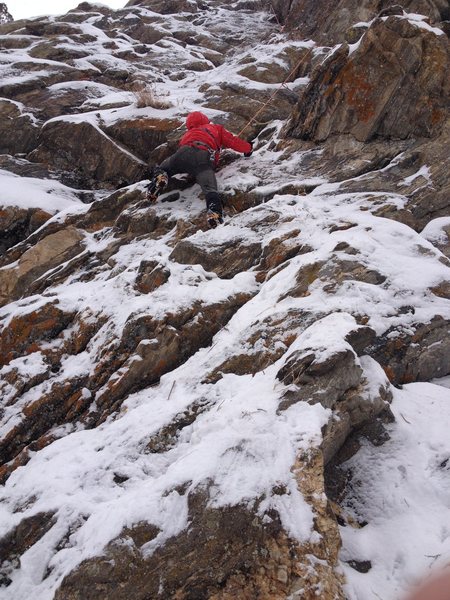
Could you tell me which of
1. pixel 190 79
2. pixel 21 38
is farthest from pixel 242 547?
pixel 21 38

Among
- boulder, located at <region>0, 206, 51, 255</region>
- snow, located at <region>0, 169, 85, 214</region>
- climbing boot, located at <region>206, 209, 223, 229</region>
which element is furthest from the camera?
snow, located at <region>0, 169, 85, 214</region>

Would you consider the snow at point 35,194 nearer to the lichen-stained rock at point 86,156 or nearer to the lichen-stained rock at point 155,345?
the lichen-stained rock at point 86,156

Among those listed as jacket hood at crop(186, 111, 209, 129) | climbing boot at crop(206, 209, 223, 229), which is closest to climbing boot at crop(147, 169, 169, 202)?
jacket hood at crop(186, 111, 209, 129)

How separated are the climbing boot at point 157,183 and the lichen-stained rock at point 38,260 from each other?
1.58 m

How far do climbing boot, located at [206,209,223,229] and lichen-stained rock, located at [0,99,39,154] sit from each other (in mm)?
6910

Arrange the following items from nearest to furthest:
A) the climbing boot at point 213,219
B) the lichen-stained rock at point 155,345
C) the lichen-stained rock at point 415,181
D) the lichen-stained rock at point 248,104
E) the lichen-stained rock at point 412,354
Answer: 1. the lichen-stained rock at point 412,354
2. the lichen-stained rock at point 155,345
3. the lichen-stained rock at point 415,181
4. the climbing boot at point 213,219
5. the lichen-stained rock at point 248,104

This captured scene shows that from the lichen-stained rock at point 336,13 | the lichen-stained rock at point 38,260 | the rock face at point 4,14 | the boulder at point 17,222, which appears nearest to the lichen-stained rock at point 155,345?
the lichen-stained rock at point 38,260

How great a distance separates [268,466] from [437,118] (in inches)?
253

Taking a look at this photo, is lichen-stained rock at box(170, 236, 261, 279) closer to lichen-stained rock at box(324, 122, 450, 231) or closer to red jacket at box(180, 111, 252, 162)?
lichen-stained rock at box(324, 122, 450, 231)

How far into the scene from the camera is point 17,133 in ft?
35.7

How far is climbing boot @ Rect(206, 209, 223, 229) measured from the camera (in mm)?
6254

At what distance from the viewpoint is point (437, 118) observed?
659cm

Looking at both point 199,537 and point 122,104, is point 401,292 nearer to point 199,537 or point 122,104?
point 199,537

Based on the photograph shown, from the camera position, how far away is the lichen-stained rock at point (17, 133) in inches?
423
